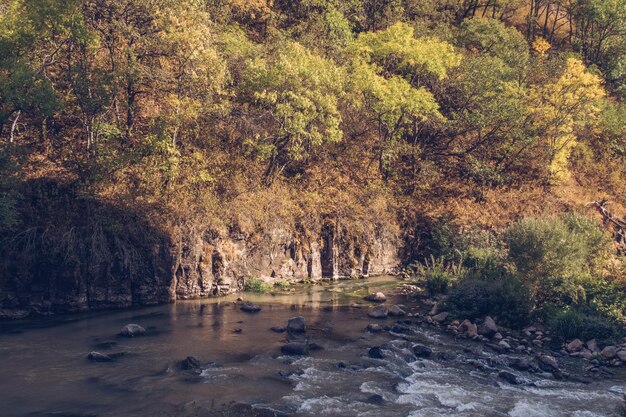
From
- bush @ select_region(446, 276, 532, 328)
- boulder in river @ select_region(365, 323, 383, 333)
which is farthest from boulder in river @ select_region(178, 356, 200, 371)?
bush @ select_region(446, 276, 532, 328)

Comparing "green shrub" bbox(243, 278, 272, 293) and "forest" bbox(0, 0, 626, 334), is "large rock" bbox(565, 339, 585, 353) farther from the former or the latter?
"green shrub" bbox(243, 278, 272, 293)

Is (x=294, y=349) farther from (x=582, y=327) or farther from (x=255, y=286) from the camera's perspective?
(x=582, y=327)

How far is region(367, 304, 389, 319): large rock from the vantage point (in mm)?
28375

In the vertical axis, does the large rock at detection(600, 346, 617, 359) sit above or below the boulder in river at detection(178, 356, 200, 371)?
below

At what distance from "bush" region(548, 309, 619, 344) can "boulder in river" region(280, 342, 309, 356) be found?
10973 millimetres

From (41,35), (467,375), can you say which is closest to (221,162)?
(41,35)

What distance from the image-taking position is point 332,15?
50.1m

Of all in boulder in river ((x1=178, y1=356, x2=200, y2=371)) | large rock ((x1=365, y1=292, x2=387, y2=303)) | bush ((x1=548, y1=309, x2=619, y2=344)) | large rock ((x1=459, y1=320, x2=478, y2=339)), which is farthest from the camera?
large rock ((x1=365, y1=292, x2=387, y2=303))

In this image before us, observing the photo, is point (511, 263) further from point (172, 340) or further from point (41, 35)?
point (41, 35)

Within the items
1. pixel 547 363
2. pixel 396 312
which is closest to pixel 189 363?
pixel 396 312

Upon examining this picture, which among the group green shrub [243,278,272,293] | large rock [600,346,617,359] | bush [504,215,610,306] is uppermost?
bush [504,215,610,306]

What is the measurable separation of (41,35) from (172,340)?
→ 57.4 ft

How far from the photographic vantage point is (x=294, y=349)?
22641mm

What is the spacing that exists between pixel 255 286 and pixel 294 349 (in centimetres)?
1075
